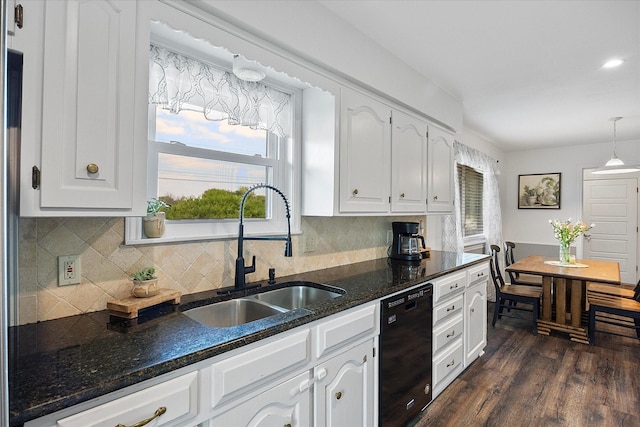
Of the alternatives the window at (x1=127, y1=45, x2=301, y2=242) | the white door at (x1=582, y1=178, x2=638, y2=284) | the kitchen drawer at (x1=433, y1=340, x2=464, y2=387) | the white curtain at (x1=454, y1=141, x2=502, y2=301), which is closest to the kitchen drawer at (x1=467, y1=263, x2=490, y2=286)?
→ the kitchen drawer at (x1=433, y1=340, x2=464, y2=387)

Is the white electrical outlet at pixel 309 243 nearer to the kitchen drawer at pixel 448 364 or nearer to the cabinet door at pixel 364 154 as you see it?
the cabinet door at pixel 364 154

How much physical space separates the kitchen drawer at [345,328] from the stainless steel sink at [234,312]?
24 cm

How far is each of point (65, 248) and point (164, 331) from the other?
20.6 inches

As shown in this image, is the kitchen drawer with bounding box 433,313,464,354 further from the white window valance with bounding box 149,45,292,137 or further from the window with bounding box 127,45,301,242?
the white window valance with bounding box 149,45,292,137

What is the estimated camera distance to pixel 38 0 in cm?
94

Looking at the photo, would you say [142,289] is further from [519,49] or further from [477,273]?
[519,49]

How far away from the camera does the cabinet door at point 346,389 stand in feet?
4.64

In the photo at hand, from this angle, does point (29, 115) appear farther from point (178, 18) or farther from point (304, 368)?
point (304, 368)

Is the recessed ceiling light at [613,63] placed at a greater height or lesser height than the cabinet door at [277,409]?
greater

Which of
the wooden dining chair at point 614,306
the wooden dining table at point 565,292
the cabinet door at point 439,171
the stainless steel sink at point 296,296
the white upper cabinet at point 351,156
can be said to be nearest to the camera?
the stainless steel sink at point 296,296

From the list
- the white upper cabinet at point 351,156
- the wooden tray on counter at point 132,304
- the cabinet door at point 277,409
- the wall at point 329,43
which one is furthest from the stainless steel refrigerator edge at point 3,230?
the white upper cabinet at point 351,156

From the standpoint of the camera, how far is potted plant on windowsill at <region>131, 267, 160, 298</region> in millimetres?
1340

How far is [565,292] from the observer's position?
3689 mm

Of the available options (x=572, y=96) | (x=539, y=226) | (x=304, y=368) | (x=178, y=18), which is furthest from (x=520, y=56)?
(x=539, y=226)
